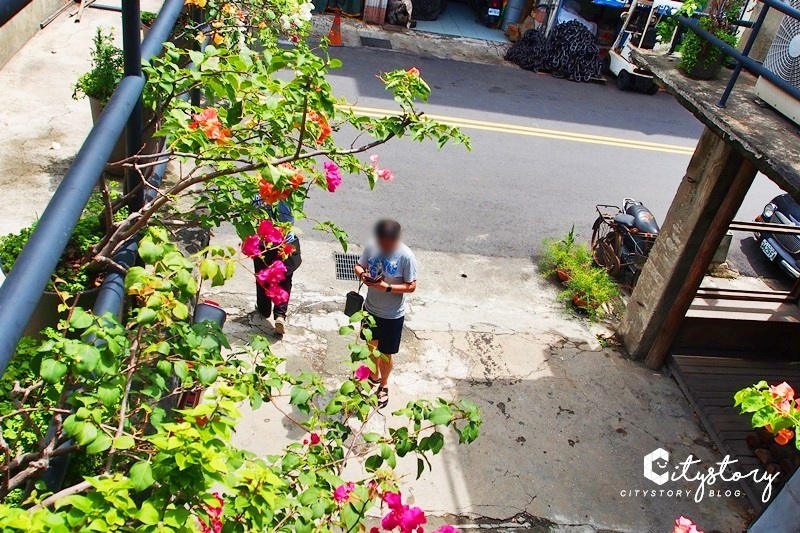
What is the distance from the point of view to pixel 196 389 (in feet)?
8.09

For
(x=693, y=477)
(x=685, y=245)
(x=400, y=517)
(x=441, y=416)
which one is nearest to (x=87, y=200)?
(x=441, y=416)

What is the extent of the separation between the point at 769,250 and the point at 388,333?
693 cm

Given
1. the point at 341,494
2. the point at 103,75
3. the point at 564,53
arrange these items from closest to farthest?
the point at 341,494, the point at 103,75, the point at 564,53

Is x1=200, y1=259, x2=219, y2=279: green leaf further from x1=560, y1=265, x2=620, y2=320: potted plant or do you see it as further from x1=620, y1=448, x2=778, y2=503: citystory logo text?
x1=560, y1=265, x2=620, y2=320: potted plant

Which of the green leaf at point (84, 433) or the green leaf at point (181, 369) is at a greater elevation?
the green leaf at point (84, 433)

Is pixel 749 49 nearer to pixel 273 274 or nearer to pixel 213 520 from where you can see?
pixel 273 274

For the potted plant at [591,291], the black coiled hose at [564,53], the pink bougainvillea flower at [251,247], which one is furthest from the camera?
the black coiled hose at [564,53]

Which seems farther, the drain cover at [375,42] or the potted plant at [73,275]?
the drain cover at [375,42]

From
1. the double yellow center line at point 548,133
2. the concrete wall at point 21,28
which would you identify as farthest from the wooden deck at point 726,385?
the concrete wall at point 21,28

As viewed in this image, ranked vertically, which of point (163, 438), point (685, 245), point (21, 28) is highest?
point (163, 438)

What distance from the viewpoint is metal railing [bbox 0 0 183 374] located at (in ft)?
4.43

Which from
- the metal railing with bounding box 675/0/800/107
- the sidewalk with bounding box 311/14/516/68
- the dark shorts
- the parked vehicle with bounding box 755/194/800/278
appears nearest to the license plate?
the parked vehicle with bounding box 755/194/800/278

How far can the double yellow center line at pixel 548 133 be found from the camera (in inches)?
474

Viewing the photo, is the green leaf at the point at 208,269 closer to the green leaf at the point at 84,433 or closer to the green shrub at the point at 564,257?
the green leaf at the point at 84,433
